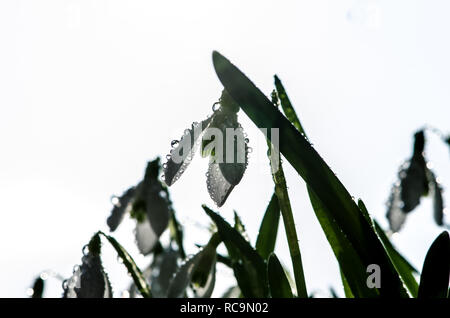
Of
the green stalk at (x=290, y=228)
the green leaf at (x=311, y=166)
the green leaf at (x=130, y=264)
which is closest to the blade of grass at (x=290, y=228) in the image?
the green stalk at (x=290, y=228)

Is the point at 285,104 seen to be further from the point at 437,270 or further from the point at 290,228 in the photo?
the point at 437,270

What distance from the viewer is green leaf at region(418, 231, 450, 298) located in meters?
1.43

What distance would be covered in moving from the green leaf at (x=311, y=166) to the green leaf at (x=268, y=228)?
562mm

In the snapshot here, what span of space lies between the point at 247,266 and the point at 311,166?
18.5 inches

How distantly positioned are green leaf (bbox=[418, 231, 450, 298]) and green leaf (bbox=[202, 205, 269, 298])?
1.65 feet

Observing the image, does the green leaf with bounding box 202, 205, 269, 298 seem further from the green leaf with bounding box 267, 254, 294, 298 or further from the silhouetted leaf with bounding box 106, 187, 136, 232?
the silhouetted leaf with bounding box 106, 187, 136, 232

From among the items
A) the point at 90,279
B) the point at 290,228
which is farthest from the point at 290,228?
the point at 90,279

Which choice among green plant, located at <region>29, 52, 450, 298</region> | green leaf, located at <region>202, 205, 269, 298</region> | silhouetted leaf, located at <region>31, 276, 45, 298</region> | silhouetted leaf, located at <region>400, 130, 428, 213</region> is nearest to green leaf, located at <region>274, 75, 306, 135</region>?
green plant, located at <region>29, 52, 450, 298</region>
